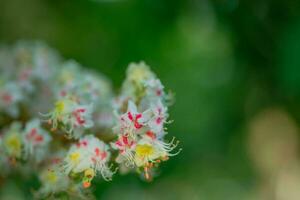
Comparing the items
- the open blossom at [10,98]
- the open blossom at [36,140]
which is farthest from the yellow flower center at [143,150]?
the open blossom at [10,98]

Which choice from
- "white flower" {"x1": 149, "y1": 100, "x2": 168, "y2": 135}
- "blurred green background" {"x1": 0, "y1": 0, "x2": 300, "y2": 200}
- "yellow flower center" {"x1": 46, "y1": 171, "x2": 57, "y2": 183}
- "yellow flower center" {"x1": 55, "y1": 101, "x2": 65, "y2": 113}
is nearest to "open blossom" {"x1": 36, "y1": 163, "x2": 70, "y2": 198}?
"yellow flower center" {"x1": 46, "y1": 171, "x2": 57, "y2": 183}

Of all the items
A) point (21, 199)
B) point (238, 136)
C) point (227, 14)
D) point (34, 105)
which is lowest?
point (21, 199)

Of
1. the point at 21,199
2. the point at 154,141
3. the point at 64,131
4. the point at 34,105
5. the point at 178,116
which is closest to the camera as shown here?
the point at 154,141

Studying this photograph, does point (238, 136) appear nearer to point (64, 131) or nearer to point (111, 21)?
point (111, 21)

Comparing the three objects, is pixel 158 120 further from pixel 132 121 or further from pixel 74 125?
pixel 74 125

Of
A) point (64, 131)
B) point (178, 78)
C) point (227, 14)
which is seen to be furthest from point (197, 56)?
point (64, 131)

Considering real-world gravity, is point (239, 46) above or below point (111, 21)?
below
